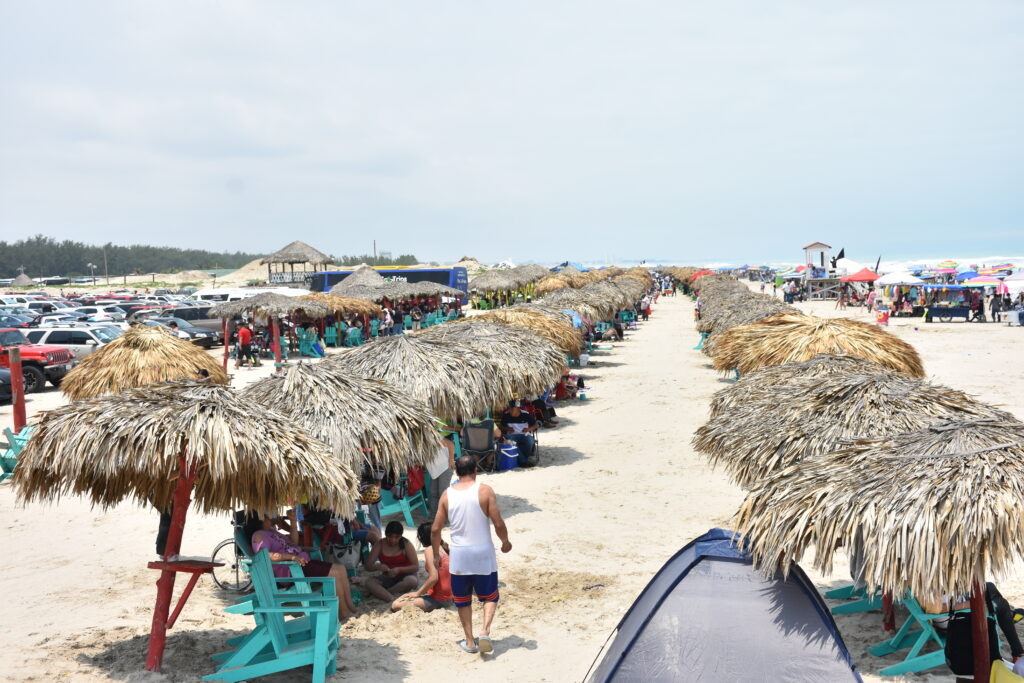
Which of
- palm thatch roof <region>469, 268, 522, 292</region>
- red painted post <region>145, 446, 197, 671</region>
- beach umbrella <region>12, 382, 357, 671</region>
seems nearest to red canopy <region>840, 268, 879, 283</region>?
palm thatch roof <region>469, 268, 522, 292</region>

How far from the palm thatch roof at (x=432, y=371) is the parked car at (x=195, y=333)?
62.2 ft

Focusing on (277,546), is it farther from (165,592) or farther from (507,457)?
(507,457)

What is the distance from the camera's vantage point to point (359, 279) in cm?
4069

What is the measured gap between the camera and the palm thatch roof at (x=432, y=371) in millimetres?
11008

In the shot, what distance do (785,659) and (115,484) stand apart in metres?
4.89

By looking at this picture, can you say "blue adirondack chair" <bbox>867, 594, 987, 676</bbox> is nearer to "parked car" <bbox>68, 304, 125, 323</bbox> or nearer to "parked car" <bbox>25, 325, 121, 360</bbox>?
"parked car" <bbox>25, 325, 121, 360</bbox>

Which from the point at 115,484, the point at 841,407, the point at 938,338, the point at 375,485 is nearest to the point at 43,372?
the point at 375,485

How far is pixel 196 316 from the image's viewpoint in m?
34.9

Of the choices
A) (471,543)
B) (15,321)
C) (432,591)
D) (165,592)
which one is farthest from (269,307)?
(471,543)

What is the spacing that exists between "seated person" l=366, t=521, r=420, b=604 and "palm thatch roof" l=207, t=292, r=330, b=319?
64.2 ft

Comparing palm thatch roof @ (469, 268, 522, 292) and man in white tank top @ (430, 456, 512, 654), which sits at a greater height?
palm thatch roof @ (469, 268, 522, 292)

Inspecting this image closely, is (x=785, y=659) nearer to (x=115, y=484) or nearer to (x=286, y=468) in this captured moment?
(x=286, y=468)

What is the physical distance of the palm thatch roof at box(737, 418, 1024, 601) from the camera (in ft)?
15.4

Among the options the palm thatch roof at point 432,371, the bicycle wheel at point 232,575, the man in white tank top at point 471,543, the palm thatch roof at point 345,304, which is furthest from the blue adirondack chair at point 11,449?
the palm thatch roof at point 345,304
